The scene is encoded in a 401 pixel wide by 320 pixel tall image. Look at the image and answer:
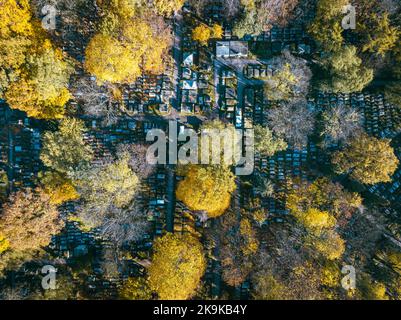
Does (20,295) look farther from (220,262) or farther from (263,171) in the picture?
(263,171)

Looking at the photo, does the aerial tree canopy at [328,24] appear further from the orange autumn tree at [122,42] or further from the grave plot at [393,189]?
the orange autumn tree at [122,42]

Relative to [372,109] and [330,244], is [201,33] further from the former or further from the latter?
[330,244]

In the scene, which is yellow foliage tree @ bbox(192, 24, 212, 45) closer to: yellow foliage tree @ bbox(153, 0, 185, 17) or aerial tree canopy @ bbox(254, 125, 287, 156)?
yellow foliage tree @ bbox(153, 0, 185, 17)

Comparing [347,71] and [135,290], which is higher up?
[347,71]

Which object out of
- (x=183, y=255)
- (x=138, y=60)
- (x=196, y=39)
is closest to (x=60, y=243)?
(x=183, y=255)

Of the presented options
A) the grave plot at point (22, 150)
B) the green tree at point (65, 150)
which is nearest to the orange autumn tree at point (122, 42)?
the green tree at point (65, 150)

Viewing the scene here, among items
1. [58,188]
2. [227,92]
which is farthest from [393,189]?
→ [58,188]
